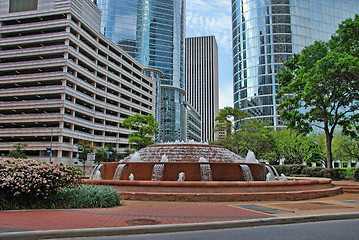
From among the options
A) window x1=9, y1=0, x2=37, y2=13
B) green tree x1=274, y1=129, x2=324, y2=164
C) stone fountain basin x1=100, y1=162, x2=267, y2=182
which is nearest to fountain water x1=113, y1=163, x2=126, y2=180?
stone fountain basin x1=100, y1=162, x2=267, y2=182

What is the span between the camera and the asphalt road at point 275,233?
22.2 ft

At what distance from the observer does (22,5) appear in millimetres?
67188

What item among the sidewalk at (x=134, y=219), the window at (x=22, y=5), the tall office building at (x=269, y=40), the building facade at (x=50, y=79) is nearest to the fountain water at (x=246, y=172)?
the sidewalk at (x=134, y=219)

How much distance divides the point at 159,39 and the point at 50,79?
224 ft

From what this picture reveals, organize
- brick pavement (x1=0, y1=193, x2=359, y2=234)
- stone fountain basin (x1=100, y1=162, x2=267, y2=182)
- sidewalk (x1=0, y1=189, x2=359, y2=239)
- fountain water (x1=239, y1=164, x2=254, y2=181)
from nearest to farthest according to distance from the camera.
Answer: sidewalk (x1=0, y1=189, x2=359, y2=239), brick pavement (x1=0, y1=193, x2=359, y2=234), stone fountain basin (x1=100, y1=162, x2=267, y2=182), fountain water (x1=239, y1=164, x2=254, y2=181)

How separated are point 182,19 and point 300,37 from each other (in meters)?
52.4

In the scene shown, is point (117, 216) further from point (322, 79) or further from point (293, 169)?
point (293, 169)

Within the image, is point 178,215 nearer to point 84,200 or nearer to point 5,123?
point 84,200

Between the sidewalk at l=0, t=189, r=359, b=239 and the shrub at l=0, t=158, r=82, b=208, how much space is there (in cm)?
82

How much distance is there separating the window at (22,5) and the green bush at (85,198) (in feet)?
224

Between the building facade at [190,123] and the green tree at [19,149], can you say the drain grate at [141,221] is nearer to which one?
the green tree at [19,149]

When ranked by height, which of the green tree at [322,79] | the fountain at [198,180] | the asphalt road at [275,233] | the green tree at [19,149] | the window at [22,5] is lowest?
the asphalt road at [275,233]

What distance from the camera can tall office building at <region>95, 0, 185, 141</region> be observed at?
111938 mm

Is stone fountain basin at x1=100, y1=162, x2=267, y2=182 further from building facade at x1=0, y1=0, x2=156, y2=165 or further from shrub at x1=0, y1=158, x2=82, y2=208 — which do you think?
building facade at x1=0, y1=0, x2=156, y2=165
